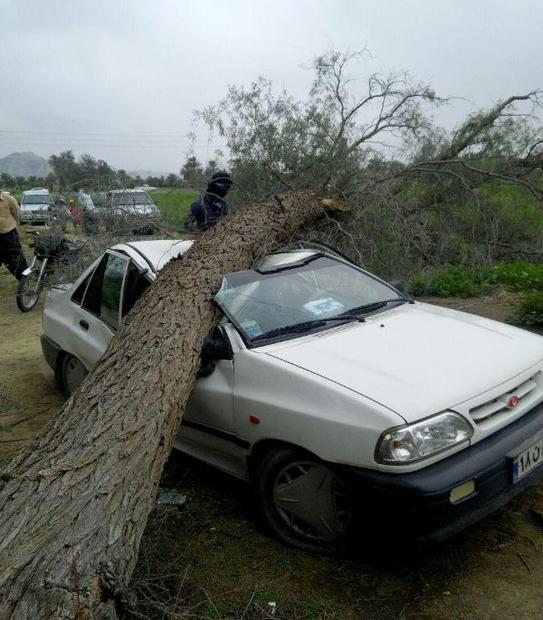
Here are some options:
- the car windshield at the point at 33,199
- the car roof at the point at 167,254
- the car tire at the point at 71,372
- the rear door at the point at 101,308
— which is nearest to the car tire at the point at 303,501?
the car roof at the point at 167,254

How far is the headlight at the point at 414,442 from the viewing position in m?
2.64

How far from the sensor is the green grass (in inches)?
290

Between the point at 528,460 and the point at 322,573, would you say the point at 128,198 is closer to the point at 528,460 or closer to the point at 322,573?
the point at 322,573

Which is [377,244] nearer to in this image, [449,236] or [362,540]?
[449,236]

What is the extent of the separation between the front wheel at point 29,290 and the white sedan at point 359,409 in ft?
20.7

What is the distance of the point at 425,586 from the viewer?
9.07 feet

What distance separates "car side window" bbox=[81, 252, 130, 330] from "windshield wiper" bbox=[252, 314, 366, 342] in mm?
1510

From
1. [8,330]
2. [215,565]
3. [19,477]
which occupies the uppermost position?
[19,477]

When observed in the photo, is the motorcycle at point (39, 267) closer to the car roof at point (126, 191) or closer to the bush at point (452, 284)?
the car roof at point (126, 191)

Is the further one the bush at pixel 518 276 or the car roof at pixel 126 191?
the bush at pixel 518 276

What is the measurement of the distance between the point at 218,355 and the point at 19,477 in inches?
47.1

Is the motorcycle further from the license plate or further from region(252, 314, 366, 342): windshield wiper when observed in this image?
the license plate

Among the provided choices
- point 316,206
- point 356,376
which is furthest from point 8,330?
point 356,376

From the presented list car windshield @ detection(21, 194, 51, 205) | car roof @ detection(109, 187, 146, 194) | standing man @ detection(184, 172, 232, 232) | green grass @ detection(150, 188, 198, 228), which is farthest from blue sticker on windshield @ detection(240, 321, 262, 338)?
car windshield @ detection(21, 194, 51, 205)
